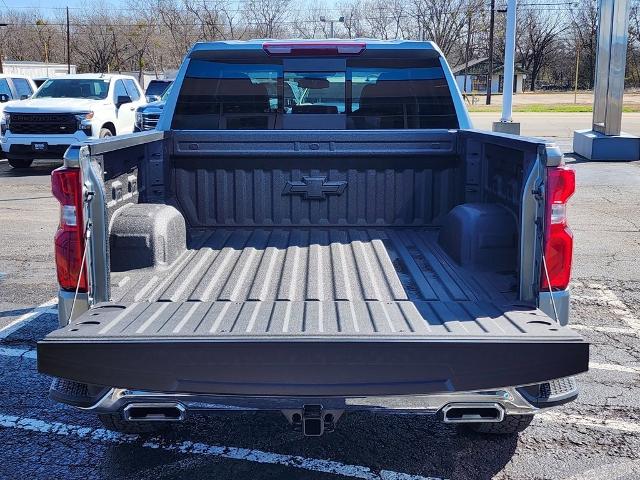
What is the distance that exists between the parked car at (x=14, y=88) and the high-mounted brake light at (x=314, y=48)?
13994mm

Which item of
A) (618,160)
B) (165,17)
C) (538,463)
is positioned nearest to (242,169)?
(538,463)

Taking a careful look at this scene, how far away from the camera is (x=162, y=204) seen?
436cm

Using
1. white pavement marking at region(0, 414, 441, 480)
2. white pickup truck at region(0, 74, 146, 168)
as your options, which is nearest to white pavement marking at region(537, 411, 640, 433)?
white pavement marking at region(0, 414, 441, 480)

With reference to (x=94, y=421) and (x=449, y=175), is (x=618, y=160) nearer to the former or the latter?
(x=449, y=175)

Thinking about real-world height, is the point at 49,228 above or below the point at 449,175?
below

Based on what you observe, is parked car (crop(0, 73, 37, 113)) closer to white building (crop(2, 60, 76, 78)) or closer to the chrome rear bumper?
the chrome rear bumper

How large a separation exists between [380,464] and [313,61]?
2.69m

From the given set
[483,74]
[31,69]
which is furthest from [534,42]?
[31,69]

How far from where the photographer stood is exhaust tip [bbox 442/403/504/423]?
9.59 feet

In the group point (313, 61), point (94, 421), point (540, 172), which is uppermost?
point (313, 61)

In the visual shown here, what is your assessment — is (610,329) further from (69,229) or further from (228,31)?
(228,31)

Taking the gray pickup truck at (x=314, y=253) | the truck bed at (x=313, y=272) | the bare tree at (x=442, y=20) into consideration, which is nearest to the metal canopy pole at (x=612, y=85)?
the gray pickup truck at (x=314, y=253)

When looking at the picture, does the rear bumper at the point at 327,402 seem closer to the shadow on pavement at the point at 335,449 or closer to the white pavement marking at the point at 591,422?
the shadow on pavement at the point at 335,449

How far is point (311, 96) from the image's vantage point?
5.20 m
